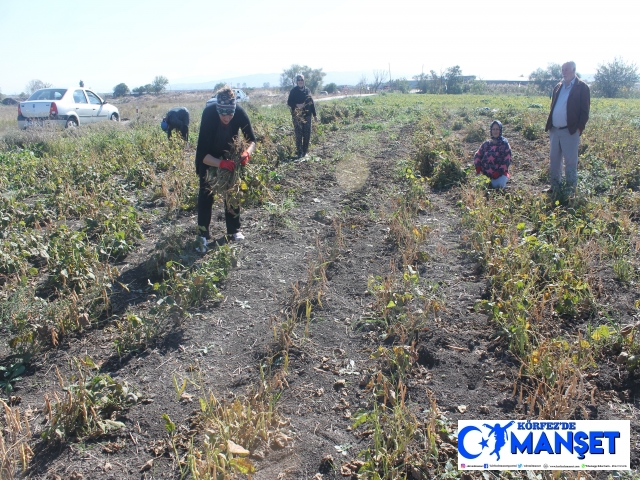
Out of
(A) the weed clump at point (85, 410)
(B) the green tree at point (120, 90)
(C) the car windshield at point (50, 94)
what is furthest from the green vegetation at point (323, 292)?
(B) the green tree at point (120, 90)

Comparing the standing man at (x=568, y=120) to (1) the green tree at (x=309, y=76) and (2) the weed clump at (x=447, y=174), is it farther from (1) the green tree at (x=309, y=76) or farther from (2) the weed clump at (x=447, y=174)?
(1) the green tree at (x=309, y=76)

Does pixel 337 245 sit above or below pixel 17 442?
above

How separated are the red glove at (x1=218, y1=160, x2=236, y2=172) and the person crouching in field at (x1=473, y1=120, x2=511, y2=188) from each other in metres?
3.82

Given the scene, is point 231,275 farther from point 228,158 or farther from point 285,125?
point 285,125

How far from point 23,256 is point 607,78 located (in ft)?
184

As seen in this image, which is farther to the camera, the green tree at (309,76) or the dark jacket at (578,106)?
the green tree at (309,76)

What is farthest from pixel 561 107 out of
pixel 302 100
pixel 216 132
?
pixel 302 100

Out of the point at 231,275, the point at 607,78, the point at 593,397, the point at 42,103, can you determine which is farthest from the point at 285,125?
the point at 607,78

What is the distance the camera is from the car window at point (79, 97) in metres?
13.0

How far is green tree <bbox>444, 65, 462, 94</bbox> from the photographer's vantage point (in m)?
48.6

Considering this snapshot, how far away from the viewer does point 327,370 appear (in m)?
3.02

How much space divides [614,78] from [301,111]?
5021 centimetres

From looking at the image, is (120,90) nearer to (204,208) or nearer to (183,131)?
(183,131)

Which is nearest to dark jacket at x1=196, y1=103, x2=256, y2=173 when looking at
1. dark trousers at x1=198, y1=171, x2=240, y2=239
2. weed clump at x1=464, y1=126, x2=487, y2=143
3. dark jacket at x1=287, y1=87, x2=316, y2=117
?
dark trousers at x1=198, y1=171, x2=240, y2=239
